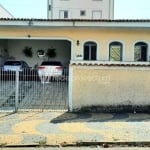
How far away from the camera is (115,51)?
71.8ft

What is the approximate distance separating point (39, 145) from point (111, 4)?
39.1 meters

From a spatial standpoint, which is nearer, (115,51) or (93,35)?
(93,35)

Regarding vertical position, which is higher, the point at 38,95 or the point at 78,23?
the point at 78,23

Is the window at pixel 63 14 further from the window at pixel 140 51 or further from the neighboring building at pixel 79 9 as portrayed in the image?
the window at pixel 140 51

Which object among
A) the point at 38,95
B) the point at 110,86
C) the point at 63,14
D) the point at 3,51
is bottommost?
the point at 38,95

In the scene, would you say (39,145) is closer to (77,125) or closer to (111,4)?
(77,125)

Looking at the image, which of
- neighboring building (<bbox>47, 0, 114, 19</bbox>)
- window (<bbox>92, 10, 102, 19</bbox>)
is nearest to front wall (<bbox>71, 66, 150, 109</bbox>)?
neighboring building (<bbox>47, 0, 114, 19</bbox>)

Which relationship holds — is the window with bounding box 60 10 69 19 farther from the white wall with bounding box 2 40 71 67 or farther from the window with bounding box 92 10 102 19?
the white wall with bounding box 2 40 71 67

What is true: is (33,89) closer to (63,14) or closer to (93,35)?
(93,35)

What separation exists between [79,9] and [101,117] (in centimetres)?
3583

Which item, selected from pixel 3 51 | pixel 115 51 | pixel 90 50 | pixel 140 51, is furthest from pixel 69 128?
pixel 3 51

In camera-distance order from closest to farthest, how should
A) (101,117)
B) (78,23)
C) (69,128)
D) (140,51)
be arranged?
1. (69,128)
2. (101,117)
3. (78,23)
4. (140,51)

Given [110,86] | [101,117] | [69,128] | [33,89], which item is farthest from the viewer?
[33,89]

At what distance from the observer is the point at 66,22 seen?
20.6 m
